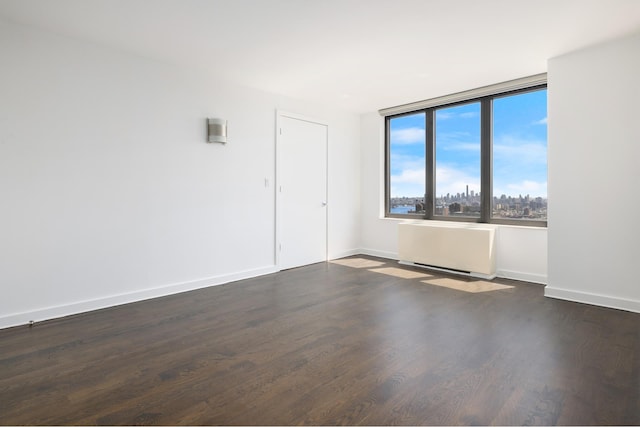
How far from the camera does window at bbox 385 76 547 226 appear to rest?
4.36 meters

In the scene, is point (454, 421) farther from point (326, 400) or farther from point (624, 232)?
point (624, 232)

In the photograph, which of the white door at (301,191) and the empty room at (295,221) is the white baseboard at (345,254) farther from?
the empty room at (295,221)

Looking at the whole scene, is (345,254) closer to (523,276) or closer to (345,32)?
(523,276)

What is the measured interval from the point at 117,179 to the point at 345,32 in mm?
2557

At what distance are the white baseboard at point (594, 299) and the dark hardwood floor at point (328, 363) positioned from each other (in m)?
0.14

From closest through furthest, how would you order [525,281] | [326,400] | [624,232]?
[326,400]
[624,232]
[525,281]

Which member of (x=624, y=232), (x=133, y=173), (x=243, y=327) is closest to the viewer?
(x=243, y=327)

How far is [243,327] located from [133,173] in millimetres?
1953

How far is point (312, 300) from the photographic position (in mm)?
3568

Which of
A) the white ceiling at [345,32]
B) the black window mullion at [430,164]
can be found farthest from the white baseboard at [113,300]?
the black window mullion at [430,164]

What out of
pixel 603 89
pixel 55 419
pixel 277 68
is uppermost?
pixel 277 68

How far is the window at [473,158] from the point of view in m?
4.36

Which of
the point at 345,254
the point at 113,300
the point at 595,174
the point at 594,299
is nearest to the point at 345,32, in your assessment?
the point at 595,174

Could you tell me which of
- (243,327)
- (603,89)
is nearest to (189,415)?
(243,327)
